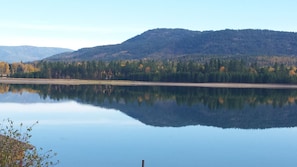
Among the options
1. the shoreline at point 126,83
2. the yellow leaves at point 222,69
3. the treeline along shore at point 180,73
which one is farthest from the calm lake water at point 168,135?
the yellow leaves at point 222,69

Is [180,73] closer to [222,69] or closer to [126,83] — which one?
[222,69]

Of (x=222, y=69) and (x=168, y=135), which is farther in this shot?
(x=222, y=69)

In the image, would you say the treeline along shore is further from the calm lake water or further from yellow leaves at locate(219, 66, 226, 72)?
the calm lake water

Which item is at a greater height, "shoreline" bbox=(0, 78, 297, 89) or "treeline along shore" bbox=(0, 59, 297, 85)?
"treeline along shore" bbox=(0, 59, 297, 85)

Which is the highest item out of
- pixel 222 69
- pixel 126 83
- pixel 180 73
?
pixel 222 69

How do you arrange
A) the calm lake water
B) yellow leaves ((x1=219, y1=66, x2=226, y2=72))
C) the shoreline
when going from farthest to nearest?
yellow leaves ((x1=219, y1=66, x2=226, y2=72))
the shoreline
the calm lake water

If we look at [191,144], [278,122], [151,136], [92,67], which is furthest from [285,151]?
[92,67]

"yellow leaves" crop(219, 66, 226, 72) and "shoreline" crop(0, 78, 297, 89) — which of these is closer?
"shoreline" crop(0, 78, 297, 89)

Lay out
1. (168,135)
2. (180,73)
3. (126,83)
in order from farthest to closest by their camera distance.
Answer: (126,83) → (180,73) → (168,135)

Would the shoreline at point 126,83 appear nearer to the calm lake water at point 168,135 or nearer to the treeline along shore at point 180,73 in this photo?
the treeline along shore at point 180,73

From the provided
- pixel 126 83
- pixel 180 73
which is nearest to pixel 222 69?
pixel 180 73

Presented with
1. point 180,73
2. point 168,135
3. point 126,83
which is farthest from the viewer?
point 126,83

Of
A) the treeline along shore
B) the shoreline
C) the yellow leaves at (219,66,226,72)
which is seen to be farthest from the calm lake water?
the yellow leaves at (219,66,226,72)

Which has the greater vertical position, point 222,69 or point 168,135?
point 222,69
